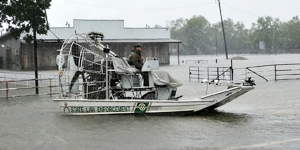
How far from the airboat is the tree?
16075 millimetres

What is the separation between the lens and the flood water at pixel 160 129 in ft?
31.2

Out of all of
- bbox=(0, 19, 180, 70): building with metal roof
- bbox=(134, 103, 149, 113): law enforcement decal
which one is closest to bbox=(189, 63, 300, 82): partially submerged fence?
bbox=(134, 103, 149, 113): law enforcement decal

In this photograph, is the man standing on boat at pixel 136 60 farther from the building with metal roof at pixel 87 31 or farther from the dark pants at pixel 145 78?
the building with metal roof at pixel 87 31

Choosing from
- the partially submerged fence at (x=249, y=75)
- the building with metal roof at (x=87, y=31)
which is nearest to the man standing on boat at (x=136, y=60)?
the partially submerged fence at (x=249, y=75)

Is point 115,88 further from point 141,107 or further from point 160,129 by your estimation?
point 160,129

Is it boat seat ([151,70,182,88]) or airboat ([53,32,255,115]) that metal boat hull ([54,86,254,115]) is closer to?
airboat ([53,32,255,115])

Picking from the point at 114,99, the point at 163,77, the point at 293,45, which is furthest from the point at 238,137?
the point at 293,45

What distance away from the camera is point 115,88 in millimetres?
14305

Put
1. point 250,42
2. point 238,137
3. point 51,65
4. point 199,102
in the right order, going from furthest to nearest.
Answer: point 250,42, point 51,65, point 199,102, point 238,137

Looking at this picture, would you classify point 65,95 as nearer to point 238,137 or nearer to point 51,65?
point 238,137

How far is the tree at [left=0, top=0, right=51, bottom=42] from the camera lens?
29.7 m

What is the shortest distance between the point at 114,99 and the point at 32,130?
312cm

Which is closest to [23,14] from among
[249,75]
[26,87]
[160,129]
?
[26,87]

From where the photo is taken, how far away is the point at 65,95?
563 inches
